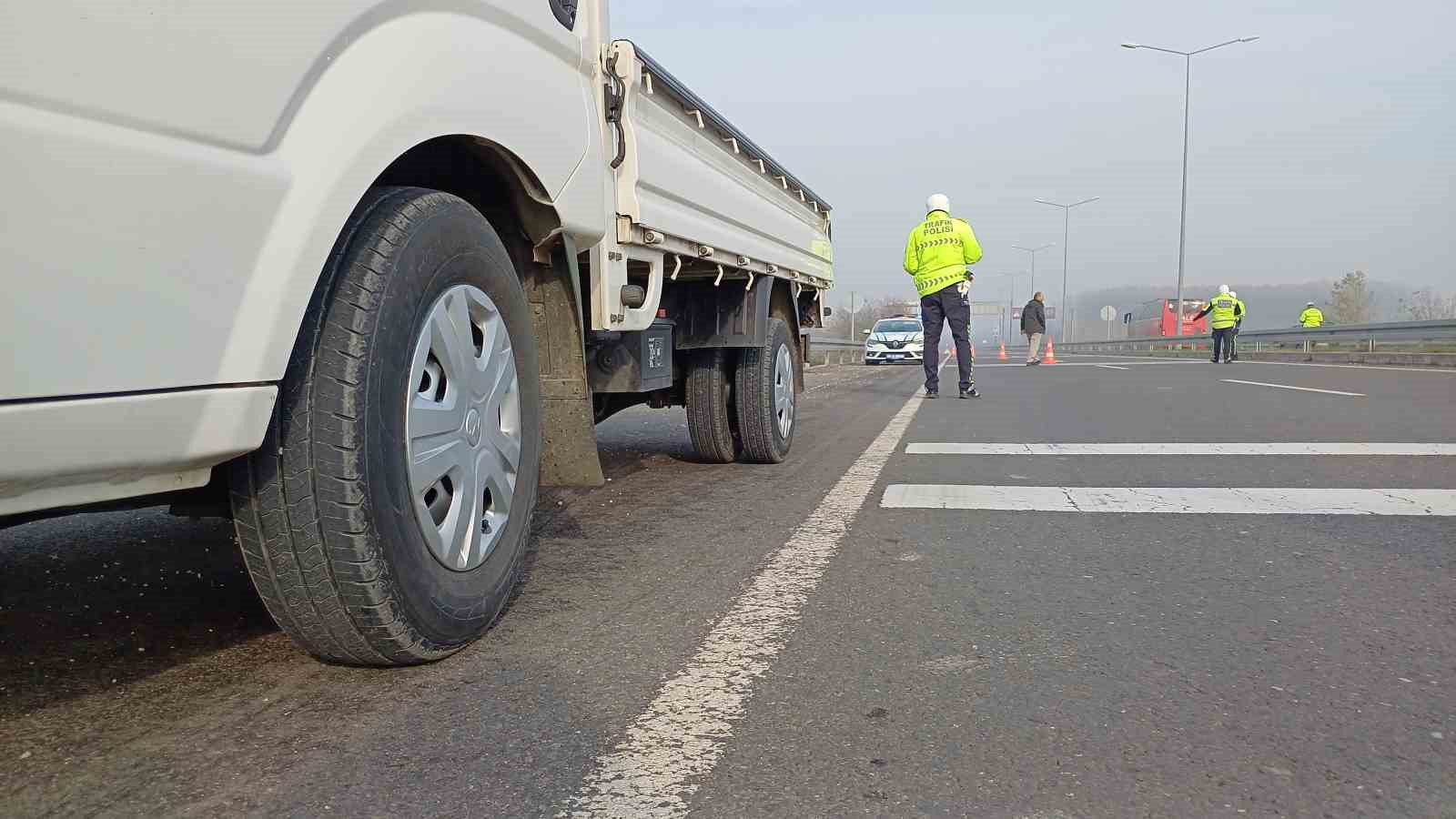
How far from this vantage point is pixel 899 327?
25.2 meters

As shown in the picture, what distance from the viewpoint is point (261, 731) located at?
1802 millimetres

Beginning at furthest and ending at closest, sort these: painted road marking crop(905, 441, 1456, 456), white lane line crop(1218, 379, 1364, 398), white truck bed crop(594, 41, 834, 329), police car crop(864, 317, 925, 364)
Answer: police car crop(864, 317, 925, 364) < white lane line crop(1218, 379, 1364, 398) < painted road marking crop(905, 441, 1456, 456) < white truck bed crop(594, 41, 834, 329)

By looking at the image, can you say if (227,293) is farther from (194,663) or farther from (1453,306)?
(1453,306)

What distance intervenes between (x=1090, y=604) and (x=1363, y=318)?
172ft

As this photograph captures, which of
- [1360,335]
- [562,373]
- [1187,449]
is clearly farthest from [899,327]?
[562,373]

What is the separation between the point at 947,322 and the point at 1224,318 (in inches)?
541

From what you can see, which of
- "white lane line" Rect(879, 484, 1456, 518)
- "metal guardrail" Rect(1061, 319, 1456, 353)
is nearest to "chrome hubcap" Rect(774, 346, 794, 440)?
"white lane line" Rect(879, 484, 1456, 518)

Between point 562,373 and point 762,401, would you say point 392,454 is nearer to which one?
point 562,373

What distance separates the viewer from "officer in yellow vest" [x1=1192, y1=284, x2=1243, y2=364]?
20922 mm

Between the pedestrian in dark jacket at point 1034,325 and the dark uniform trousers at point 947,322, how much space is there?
465 inches

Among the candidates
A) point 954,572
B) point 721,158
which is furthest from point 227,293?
point 721,158

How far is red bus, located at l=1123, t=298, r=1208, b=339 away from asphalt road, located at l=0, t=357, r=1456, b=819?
131ft

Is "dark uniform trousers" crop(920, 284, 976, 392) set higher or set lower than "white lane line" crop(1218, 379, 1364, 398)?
higher

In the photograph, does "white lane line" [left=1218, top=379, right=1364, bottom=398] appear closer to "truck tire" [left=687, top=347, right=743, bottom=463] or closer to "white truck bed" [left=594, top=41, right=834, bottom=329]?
"white truck bed" [left=594, top=41, right=834, bottom=329]
